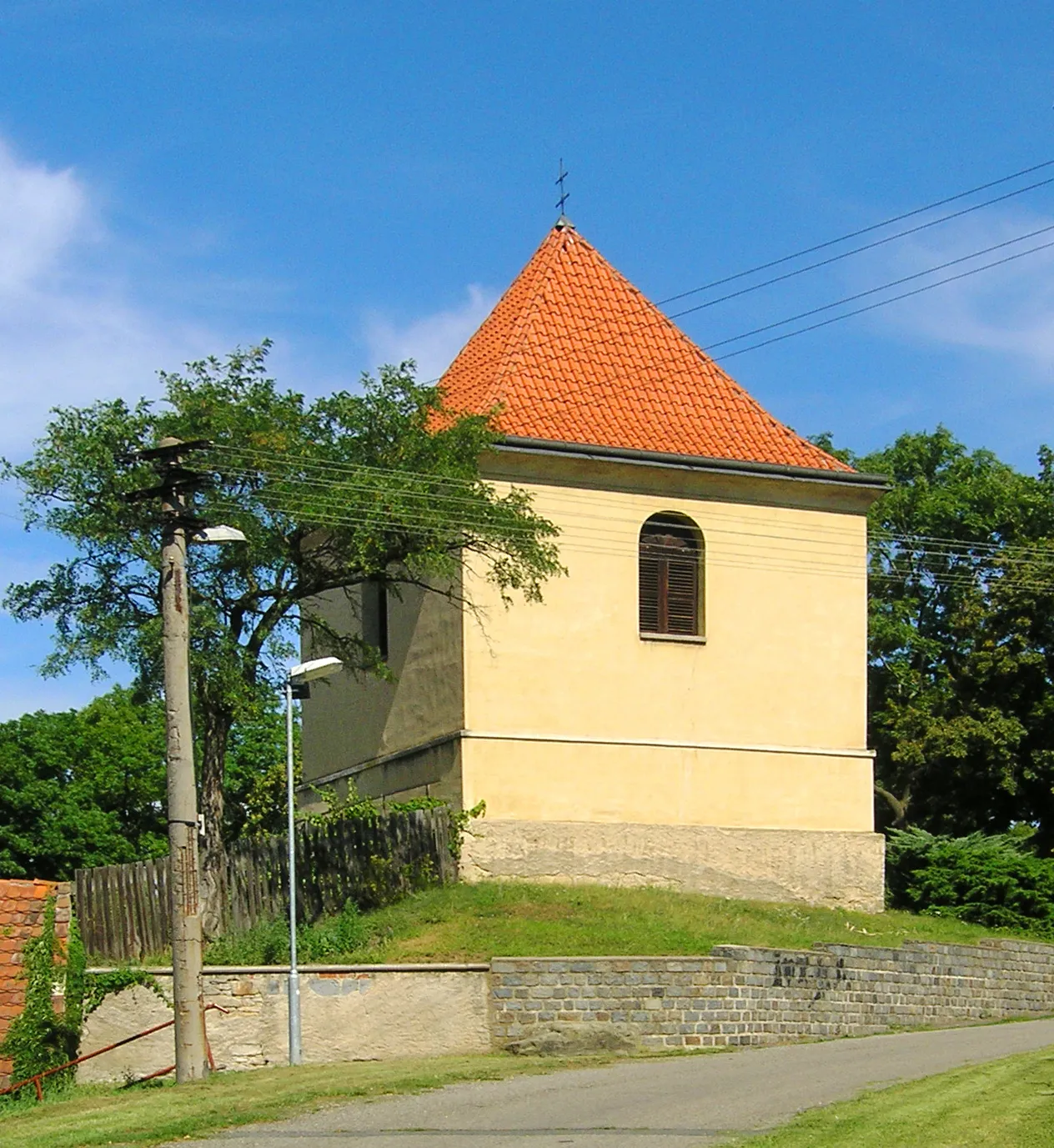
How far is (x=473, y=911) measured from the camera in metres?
27.0

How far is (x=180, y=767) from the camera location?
842 inches

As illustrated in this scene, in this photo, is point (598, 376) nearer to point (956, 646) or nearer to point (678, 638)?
point (678, 638)

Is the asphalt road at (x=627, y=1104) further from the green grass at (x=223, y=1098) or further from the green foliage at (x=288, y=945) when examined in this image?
the green foliage at (x=288, y=945)

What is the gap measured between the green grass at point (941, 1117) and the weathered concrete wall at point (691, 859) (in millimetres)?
11930

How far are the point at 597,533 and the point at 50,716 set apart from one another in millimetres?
24924

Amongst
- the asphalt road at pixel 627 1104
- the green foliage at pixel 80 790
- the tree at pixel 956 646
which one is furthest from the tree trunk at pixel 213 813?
the green foliage at pixel 80 790

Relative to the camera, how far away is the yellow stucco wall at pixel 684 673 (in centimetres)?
2966

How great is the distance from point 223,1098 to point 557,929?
7996mm

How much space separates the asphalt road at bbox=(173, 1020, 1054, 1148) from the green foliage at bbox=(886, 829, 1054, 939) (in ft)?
29.7

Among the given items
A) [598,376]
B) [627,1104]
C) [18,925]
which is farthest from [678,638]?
[627,1104]

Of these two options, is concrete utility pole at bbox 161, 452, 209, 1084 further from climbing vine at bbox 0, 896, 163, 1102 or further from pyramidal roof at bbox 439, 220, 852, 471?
pyramidal roof at bbox 439, 220, 852, 471

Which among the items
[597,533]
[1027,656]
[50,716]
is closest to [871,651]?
[1027,656]

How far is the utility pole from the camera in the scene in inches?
829

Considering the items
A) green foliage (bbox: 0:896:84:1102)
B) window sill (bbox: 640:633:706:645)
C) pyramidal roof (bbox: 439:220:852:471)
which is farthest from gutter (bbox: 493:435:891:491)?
green foliage (bbox: 0:896:84:1102)
